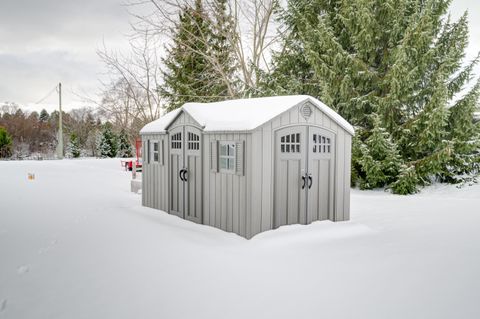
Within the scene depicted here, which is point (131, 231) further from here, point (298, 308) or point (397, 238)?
point (397, 238)

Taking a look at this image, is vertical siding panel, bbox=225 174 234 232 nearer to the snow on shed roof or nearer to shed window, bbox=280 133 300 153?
the snow on shed roof

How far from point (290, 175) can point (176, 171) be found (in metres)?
2.47

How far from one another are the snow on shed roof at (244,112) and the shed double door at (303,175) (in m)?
0.34

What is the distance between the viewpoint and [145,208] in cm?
798

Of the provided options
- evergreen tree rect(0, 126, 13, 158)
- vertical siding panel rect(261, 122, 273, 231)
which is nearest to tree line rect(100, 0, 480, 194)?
vertical siding panel rect(261, 122, 273, 231)

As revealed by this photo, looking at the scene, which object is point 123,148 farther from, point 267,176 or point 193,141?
point 267,176

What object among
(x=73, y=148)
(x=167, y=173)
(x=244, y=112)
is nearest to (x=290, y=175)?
(x=244, y=112)

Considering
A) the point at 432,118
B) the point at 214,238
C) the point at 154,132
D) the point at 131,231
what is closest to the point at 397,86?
the point at 432,118

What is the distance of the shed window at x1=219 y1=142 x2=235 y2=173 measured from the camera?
5625 millimetres

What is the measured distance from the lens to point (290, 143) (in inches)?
225

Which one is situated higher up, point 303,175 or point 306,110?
point 306,110

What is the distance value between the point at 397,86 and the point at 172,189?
729 cm

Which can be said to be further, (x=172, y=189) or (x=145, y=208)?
(x=145, y=208)

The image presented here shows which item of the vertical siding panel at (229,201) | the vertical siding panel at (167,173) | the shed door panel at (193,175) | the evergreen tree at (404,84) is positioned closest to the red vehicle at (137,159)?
the vertical siding panel at (167,173)
